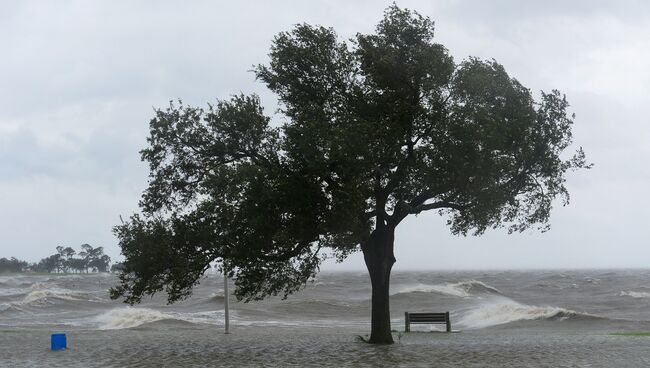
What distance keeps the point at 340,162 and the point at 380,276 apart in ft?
18.8

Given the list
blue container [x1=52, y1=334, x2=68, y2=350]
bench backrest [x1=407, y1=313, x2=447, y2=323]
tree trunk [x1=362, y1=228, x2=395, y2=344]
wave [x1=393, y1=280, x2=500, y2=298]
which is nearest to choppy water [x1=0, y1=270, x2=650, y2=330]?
wave [x1=393, y1=280, x2=500, y2=298]

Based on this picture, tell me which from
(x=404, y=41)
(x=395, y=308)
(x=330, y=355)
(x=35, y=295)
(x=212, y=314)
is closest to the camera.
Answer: (x=330, y=355)

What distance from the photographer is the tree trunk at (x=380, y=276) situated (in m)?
23.1

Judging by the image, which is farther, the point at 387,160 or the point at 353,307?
the point at 353,307

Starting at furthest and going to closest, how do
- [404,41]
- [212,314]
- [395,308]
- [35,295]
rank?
[35,295], [395,308], [212,314], [404,41]

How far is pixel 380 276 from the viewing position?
23.0 meters

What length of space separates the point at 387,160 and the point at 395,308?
140 ft

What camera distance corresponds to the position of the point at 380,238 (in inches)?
914

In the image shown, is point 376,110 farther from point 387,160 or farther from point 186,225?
point 186,225

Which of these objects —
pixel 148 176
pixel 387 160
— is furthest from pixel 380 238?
pixel 148 176

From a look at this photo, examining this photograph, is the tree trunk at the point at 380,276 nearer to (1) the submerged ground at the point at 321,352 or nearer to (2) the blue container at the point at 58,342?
(1) the submerged ground at the point at 321,352

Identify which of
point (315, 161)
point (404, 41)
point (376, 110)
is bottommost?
point (315, 161)

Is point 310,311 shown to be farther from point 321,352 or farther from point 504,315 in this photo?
point 321,352

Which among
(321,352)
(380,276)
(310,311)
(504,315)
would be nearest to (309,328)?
(380,276)
